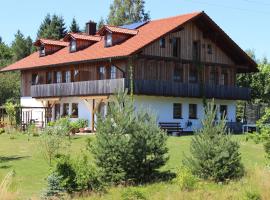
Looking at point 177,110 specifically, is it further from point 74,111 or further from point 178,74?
point 74,111

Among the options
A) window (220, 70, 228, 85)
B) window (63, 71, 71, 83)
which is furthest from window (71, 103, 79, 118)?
window (220, 70, 228, 85)

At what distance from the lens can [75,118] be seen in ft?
136

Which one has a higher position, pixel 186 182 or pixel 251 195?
pixel 186 182

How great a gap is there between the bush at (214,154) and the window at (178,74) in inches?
949

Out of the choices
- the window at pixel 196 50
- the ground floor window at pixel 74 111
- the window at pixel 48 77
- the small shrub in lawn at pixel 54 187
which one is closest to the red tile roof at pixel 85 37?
the window at pixel 48 77

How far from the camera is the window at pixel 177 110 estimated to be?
1574 inches

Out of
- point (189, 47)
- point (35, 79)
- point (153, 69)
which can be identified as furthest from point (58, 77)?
point (189, 47)

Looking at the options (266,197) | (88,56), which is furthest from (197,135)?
(88,56)

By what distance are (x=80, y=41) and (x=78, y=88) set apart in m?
5.09

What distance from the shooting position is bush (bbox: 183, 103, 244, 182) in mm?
15648

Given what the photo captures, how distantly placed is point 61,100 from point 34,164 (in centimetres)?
2343

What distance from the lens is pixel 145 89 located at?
36.3 meters

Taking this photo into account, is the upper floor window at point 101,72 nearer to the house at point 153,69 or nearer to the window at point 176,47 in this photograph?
the house at point 153,69

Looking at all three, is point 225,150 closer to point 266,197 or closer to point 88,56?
point 266,197
